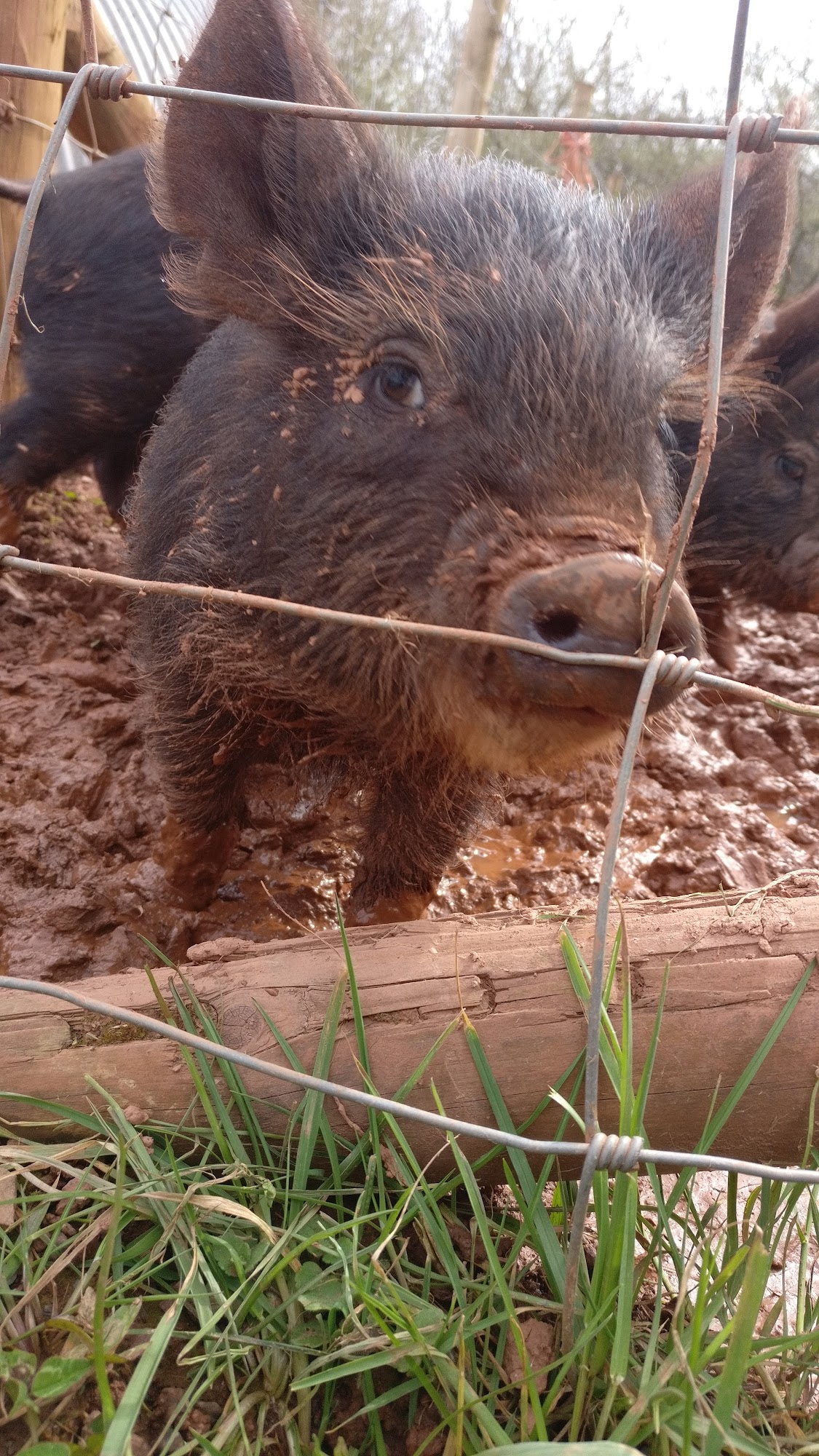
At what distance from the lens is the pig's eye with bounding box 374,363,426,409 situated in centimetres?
183

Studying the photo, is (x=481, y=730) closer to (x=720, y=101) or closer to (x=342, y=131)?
(x=342, y=131)

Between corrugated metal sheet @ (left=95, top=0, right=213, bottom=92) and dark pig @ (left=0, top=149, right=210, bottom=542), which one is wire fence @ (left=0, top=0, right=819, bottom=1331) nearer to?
dark pig @ (left=0, top=149, right=210, bottom=542)

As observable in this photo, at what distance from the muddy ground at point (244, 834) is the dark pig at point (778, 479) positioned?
0.78 m

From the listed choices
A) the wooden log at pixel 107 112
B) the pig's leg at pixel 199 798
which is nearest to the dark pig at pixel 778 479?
the pig's leg at pixel 199 798

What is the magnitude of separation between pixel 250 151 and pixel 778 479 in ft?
8.09

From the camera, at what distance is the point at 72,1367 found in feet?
3.83

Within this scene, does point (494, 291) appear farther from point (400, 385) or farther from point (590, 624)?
point (590, 624)

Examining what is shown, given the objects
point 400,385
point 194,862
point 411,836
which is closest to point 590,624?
point 400,385

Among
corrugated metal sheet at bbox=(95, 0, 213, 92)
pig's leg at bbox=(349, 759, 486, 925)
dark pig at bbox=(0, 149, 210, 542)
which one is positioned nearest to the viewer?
pig's leg at bbox=(349, 759, 486, 925)

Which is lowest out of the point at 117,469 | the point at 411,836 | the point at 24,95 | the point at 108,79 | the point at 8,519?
the point at 411,836

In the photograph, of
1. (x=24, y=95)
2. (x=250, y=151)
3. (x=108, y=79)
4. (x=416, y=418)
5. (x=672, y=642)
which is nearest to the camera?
(x=108, y=79)

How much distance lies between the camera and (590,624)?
53.3 inches

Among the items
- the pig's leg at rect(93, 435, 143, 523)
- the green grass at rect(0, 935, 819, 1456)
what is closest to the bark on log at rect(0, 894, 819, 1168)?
the green grass at rect(0, 935, 819, 1456)

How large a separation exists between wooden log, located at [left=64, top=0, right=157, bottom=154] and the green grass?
13.8 feet
